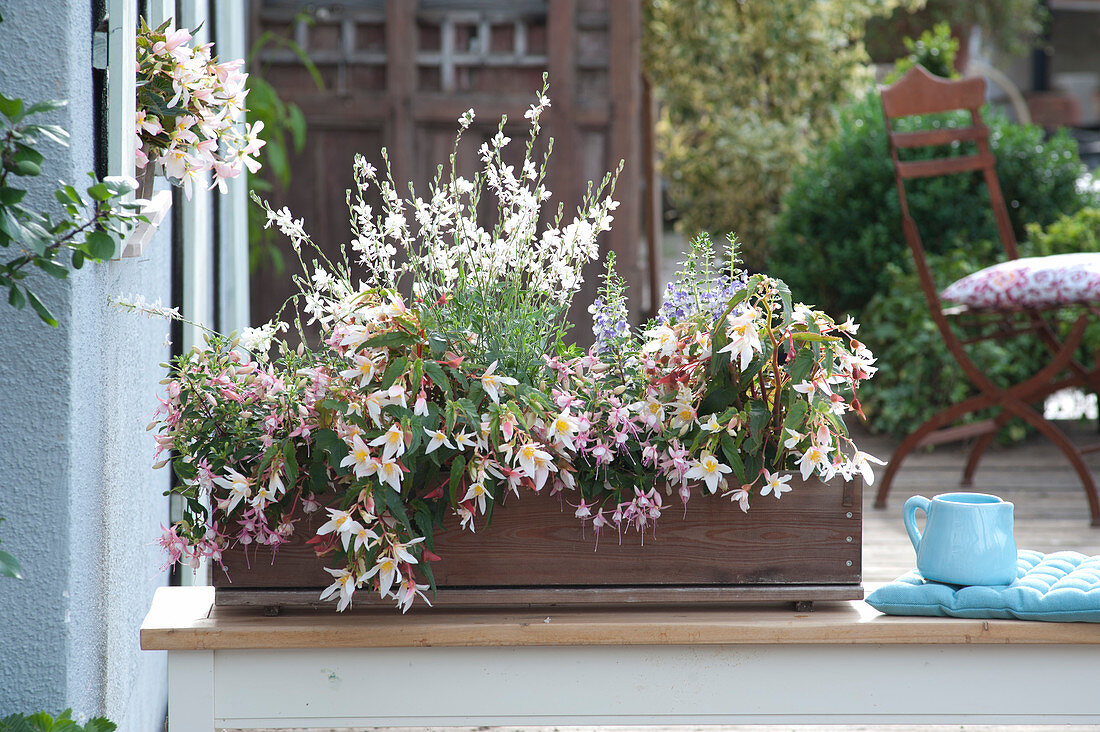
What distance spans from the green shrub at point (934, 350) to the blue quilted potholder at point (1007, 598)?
311cm

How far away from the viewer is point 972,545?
134 centimetres

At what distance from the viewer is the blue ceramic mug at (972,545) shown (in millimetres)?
1331

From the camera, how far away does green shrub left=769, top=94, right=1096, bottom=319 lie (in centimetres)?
477

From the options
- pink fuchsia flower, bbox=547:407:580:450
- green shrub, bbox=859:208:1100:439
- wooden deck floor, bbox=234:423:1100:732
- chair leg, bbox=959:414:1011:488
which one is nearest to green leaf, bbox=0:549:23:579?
pink fuchsia flower, bbox=547:407:580:450

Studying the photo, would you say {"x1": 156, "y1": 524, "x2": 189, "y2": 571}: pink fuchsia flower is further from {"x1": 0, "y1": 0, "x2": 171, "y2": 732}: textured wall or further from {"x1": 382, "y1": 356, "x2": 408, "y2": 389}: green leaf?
{"x1": 382, "y1": 356, "x2": 408, "y2": 389}: green leaf

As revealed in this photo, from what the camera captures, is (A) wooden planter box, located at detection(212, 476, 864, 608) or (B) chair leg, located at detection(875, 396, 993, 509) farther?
(B) chair leg, located at detection(875, 396, 993, 509)

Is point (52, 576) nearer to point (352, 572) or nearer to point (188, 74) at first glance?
point (352, 572)

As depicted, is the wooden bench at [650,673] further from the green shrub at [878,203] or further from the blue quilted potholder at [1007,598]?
the green shrub at [878,203]

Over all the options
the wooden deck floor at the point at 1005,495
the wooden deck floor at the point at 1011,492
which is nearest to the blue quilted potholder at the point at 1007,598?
the wooden deck floor at the point at 1005,495

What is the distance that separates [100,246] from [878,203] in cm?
437

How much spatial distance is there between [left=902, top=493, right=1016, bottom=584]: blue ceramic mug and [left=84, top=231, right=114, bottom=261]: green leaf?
98 centimetres

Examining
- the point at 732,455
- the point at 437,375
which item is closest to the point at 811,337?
the point at 732,455

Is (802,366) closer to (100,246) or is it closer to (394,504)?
(394,504)

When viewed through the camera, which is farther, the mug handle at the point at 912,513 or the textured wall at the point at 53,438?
the mug handle at the point at 912,513
